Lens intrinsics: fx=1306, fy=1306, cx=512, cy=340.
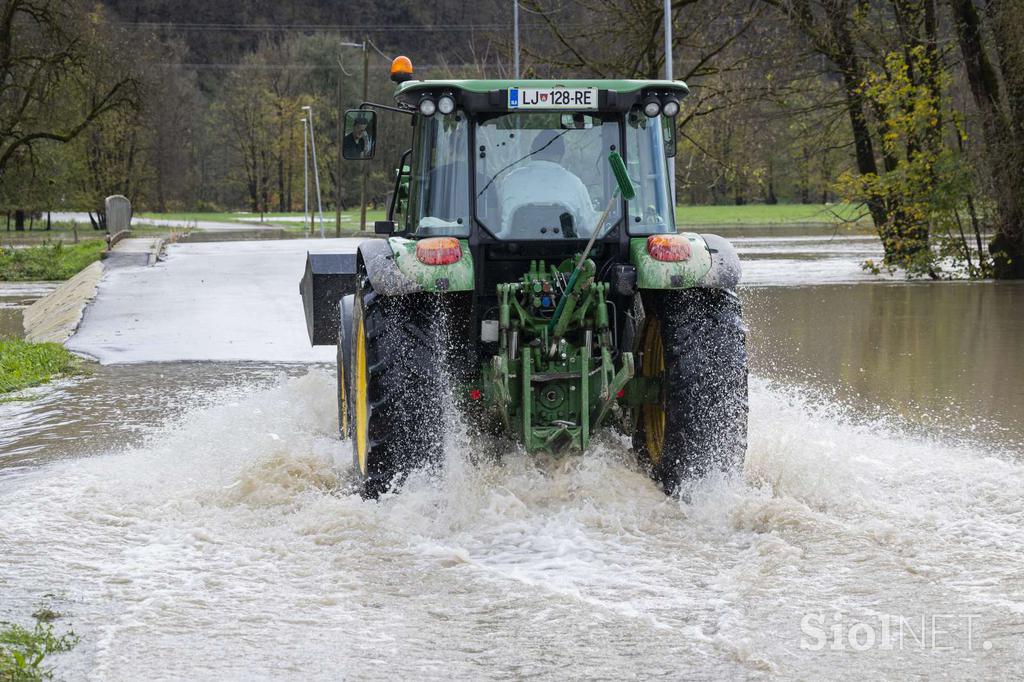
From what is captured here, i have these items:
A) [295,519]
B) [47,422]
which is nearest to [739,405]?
[295,519]

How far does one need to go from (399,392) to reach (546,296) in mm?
947

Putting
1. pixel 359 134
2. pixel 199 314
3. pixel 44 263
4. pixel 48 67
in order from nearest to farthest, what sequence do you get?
1. pixel 359 134
2. pixel 199 314
3. pixel 44 263
4. pixel 48 67

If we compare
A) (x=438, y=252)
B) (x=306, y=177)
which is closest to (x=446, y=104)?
(x=438, y=252)

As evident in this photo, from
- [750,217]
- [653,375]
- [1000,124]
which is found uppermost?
[1000,124]

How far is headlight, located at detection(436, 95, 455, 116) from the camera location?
7105mm

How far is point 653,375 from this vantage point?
721 centimetres

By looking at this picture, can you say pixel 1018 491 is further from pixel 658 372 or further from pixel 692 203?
pixel 692 203

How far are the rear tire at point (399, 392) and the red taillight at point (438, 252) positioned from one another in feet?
0.92

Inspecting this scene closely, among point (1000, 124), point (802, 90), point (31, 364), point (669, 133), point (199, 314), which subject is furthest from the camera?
point (802, 90)

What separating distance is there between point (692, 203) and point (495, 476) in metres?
86.3

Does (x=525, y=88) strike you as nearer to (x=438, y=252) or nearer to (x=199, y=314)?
(x=438, y=252)

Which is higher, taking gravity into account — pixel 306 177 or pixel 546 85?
pixel 306 177

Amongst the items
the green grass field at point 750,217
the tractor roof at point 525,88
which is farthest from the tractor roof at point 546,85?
the green grass field at point 750,217

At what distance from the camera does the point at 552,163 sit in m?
7.19
